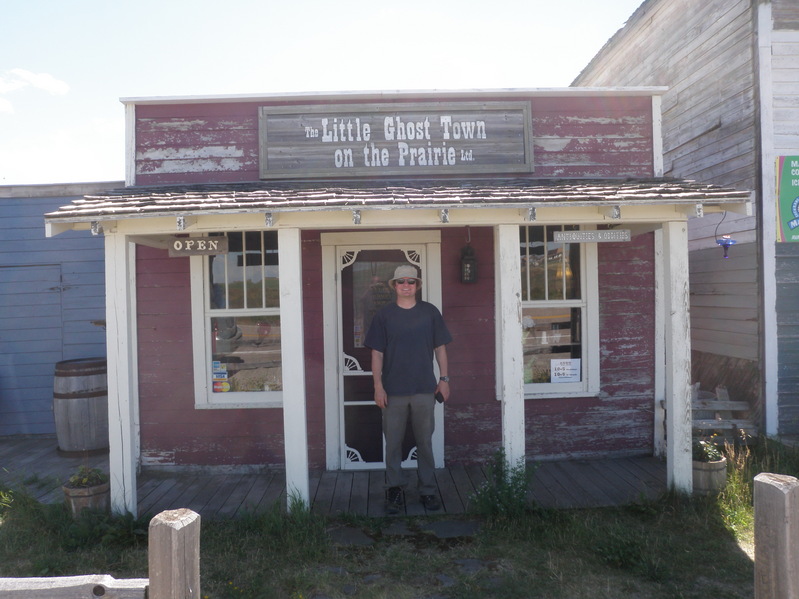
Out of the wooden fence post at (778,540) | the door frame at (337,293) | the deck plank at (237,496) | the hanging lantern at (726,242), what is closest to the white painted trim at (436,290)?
the door frame at (337,293)

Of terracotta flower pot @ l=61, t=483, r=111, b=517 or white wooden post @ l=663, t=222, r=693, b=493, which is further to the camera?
white wooden post @ l=663, t=222, r=693, b=493

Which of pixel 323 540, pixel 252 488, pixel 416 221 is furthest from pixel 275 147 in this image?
pixel 323 540

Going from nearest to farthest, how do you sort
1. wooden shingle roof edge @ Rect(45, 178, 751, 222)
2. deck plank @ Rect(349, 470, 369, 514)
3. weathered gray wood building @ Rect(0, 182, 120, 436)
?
wooden shingle roof edge @ Rect(45, 178, 751, 222)
deck plank @ Rect(349, 470, 369, 514)
weathered gray wood building @ Rect(0, 182, 120, 436)

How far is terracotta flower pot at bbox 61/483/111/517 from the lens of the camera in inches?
175

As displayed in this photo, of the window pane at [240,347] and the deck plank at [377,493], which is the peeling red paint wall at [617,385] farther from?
the window pane at [240,347]

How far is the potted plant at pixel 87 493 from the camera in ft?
14.6

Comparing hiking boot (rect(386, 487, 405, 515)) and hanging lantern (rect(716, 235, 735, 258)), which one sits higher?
hanging lantern (rect(716, 235, 735, 258))

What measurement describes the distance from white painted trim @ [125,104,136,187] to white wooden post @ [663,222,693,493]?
5.08m

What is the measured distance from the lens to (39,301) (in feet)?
25.1

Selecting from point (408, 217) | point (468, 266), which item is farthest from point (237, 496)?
point (468, 266)

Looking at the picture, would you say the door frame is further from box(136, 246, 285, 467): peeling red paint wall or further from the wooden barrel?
the wooden barrel

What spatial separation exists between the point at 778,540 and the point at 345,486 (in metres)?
3.85

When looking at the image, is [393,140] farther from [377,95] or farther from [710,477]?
[710,477]

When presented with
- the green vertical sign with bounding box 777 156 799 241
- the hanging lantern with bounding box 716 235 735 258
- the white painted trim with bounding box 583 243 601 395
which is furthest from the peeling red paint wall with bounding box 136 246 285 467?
the green vertical sign with bounding box 777 156 799 241
